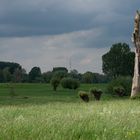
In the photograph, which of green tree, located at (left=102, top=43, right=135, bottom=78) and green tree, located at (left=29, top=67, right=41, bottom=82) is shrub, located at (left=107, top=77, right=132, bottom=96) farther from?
green tree, located at (left=29, top=67, right=41, bottom=82)

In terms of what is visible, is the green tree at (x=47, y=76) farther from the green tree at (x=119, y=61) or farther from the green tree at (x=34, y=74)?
the green tree at (x=119, y=61)

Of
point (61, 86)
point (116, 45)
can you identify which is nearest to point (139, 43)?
point (61, 86)

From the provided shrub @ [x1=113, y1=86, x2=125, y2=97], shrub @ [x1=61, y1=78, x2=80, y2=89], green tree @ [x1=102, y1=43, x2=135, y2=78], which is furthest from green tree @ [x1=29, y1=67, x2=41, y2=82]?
shrub @ [x1=113, y1=86, x2=125, y2=97]

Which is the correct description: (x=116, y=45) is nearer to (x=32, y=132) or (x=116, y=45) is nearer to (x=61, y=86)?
(x=61, y=86)

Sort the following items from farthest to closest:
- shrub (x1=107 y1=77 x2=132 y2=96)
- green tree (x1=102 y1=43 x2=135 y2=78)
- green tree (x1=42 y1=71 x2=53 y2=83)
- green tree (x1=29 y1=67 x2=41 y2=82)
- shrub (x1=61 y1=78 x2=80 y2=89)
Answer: green tree (x1=29 y1=67 x2=41 y2=82), green tree (x1=42 y1=71 x2=53 y2=83), green tree (x1=102 y1=43 x2=135 y2=78), shrub (x1=61 y1=78 x2=80 y2=89), shrub (x1=107 y1=77 x2=132 y2=96)

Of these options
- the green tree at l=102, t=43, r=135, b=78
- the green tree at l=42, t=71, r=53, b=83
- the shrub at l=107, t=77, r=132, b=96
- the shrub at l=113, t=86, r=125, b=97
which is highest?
the green tree at l=102, t=43, r=135, b=78

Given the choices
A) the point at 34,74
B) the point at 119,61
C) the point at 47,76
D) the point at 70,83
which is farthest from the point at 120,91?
the point at 34,74

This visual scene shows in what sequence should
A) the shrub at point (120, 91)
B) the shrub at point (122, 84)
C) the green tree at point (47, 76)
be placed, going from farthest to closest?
the green tree at point (47, 76)
the shrub at point (122, 84)
the shrub at point (120, 91)

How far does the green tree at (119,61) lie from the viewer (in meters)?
81.4

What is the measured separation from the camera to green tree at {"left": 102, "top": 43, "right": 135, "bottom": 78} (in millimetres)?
81400

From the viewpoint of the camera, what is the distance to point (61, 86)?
74.2 m

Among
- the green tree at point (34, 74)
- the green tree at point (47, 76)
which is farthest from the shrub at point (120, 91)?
the green tree at point (34, 74)

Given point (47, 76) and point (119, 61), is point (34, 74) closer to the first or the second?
point (47, 76)

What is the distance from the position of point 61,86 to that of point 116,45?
11.9 m
